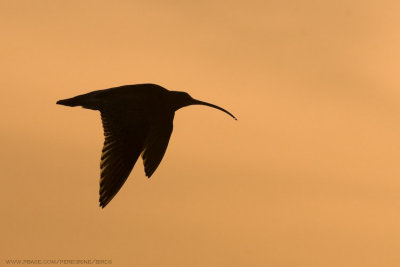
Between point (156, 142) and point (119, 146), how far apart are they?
6.80 ft

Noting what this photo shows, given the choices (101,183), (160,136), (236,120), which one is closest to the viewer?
(101,183)

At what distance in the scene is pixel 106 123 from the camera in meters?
16.1

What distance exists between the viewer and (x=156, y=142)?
17859 mm

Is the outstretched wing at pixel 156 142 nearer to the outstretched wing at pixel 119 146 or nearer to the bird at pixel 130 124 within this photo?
the bird at pixel 130 124

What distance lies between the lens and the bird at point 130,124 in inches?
602

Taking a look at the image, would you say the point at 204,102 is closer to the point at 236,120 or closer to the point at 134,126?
the point at 236,120

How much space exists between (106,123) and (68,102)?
1.28 m

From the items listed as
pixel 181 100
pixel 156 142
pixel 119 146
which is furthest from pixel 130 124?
pixel 181 100

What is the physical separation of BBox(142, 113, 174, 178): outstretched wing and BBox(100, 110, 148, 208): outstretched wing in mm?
1031

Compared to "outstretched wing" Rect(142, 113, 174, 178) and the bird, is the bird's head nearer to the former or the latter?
the bird

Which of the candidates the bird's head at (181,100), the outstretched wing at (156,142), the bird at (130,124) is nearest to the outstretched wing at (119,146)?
the bird at (130,124)

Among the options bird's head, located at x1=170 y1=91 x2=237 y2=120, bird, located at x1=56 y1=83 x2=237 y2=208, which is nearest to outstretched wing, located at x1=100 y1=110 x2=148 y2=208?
bird, located at x1=56 y1=83 x2=237 y2=208

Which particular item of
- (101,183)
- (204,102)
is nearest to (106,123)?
(101,183)

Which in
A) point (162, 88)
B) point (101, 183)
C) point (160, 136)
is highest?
point (162, 88)
